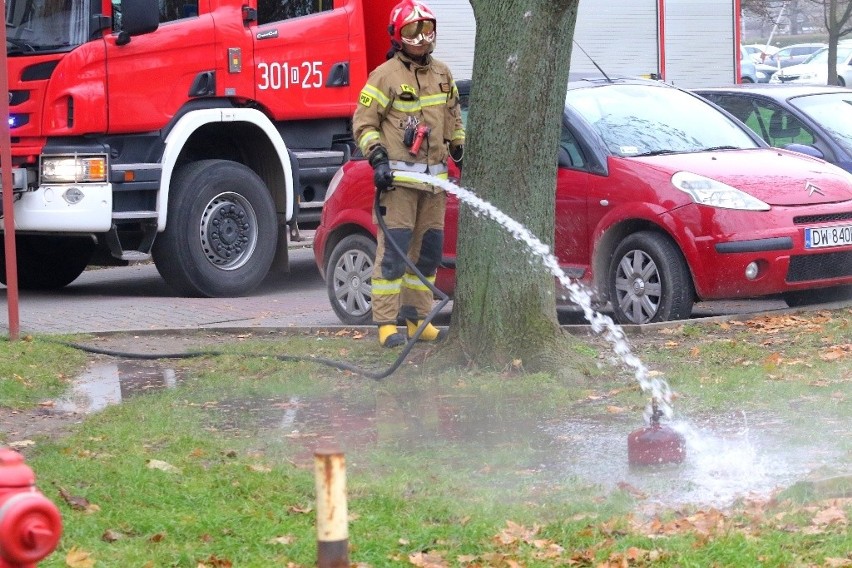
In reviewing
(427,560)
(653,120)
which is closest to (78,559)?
(427,560)

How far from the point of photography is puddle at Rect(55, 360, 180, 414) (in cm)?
754

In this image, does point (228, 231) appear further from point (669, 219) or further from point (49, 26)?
point (669, 219)

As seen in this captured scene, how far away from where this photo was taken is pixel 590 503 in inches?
202

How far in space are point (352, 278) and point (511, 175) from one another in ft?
8.98

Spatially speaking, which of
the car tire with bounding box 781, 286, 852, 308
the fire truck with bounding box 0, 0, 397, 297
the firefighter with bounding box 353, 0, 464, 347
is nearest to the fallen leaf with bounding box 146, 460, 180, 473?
the firefighter with bounding box 353, 0, 464, 347

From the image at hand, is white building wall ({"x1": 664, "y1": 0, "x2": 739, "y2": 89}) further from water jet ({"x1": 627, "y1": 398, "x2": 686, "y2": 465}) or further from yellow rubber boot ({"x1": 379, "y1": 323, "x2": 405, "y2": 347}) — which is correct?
water jet ({"x1": 627, "y1": 398, "x2": 686, "y2": 465})

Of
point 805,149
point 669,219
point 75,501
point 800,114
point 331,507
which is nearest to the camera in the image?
point 331,507

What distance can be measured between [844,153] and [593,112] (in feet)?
9.08

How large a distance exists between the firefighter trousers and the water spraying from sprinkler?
0.67 ft

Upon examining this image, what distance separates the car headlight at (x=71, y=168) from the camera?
11250mm

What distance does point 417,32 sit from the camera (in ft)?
28.1

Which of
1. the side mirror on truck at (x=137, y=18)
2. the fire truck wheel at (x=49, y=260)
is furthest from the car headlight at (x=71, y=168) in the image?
the fire truck wheel at (x=49, y=260)

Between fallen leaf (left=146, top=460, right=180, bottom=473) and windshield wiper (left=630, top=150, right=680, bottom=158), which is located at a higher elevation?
windshield wiper (left=630, top=150, right=680, bottom=158)

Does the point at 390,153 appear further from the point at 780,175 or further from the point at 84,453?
the point at 84,453
